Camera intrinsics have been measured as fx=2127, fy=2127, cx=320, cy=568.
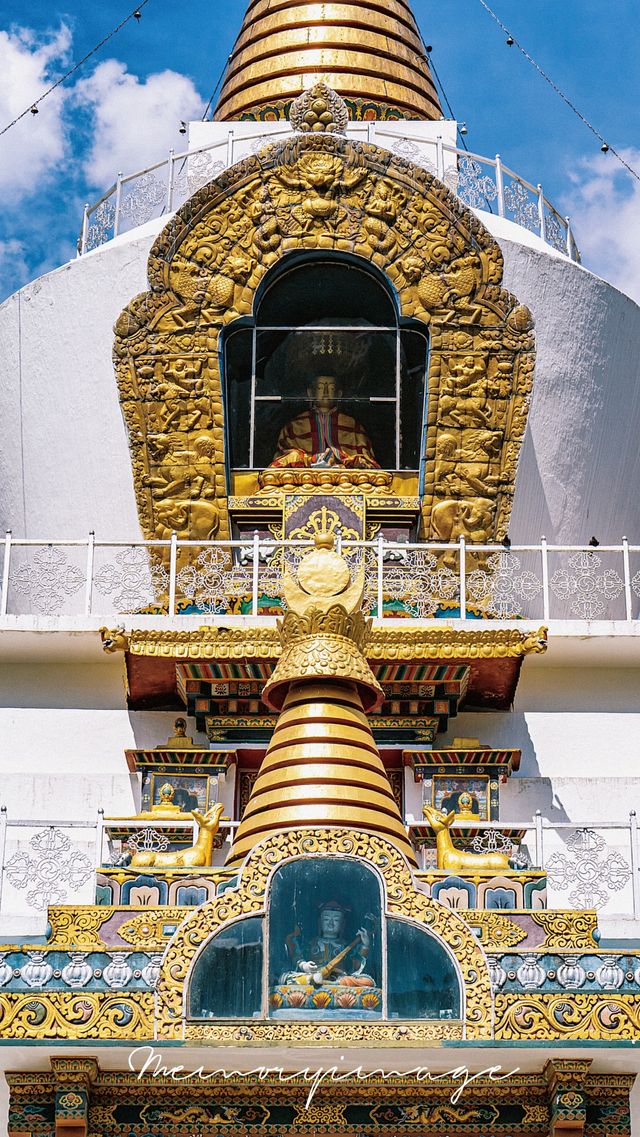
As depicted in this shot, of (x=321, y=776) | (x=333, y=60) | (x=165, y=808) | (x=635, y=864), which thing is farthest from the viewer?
(x=333, y=60)

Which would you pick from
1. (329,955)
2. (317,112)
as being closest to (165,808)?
(329,955)

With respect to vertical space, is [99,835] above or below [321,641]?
below

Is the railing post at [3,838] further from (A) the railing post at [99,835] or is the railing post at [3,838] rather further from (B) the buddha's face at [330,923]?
(B) the buddha's face at [330,923]

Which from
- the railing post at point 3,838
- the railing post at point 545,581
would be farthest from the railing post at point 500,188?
the railing post at point 3,838

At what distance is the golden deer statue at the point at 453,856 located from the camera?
11.9 m

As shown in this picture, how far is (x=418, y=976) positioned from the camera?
9648 millimetres

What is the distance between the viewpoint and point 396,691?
14180mm

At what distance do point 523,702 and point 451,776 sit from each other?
0.98 meters

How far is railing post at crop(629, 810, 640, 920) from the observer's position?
11820 millimetres

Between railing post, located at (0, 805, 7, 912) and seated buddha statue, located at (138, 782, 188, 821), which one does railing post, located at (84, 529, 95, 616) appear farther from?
railing post, located at (0, 805, 7, 912)

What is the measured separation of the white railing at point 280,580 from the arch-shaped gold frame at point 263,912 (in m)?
4.59

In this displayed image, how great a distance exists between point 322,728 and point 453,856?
67.5 inches

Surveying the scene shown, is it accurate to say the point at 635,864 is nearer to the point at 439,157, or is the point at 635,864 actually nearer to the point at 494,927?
the point at 494,927

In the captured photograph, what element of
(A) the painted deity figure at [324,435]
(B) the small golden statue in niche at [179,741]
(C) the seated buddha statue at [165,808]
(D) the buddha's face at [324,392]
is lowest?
(C) the seated buddha statue at [165,808]
